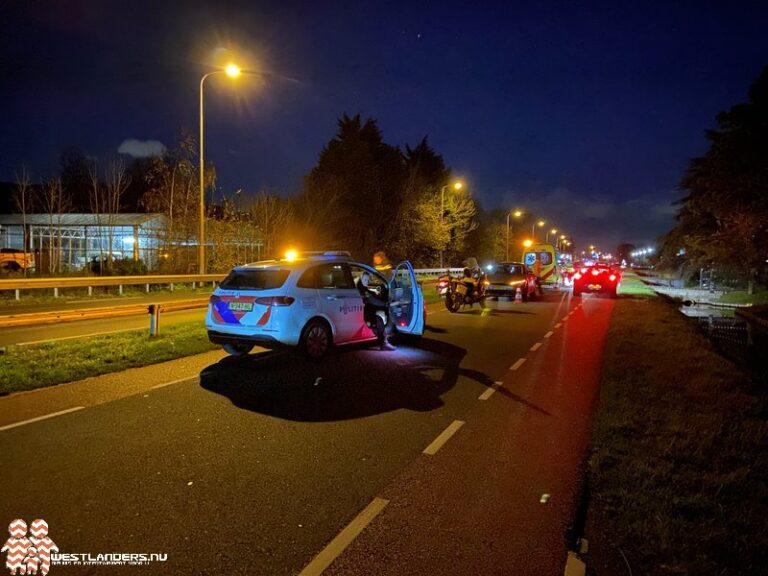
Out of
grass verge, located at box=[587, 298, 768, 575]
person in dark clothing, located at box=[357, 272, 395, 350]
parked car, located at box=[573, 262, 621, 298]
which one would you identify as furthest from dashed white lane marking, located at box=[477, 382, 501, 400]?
parked car, located at box=[573, 262, 621, 298]

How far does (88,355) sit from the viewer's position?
9453mm

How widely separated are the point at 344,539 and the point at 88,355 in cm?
756

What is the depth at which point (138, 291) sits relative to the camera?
25172mm

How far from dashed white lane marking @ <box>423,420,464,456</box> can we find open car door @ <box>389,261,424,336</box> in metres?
4.72

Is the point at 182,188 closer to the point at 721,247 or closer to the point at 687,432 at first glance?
the point at 687,432

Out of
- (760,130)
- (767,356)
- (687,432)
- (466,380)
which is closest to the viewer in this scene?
(687,432)

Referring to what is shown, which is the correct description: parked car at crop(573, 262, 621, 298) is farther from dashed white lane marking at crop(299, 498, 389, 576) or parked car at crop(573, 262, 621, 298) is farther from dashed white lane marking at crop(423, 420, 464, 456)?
dashed white lane marking at crop(299, 498, 389, 576)

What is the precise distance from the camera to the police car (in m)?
8.42

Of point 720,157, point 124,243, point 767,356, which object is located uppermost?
point 720,157

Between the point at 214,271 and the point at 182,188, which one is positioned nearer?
the point at 182,188

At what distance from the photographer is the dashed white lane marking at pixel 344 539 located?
3.29m

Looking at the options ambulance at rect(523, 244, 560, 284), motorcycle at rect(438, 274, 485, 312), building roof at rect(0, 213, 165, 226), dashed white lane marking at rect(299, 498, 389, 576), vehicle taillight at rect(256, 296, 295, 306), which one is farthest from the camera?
ambulance at rect(523, 244, 560, 284)

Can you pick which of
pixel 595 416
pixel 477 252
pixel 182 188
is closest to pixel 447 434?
pixel 595 416

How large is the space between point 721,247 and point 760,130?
257 inches
